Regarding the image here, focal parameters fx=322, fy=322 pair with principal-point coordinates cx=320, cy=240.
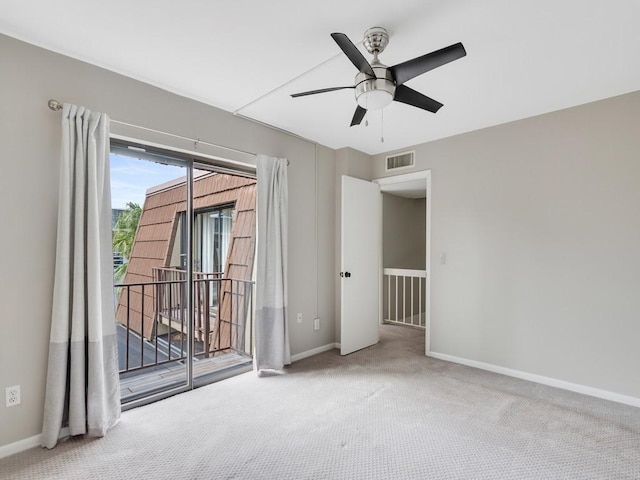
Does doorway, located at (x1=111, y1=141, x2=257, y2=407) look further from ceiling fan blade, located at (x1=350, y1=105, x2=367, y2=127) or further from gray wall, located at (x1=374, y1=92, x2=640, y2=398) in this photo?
gray wall, located at (x1=374, y1=92, x2=640, y2=398)

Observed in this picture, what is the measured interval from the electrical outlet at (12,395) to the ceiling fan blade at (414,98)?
289 cm

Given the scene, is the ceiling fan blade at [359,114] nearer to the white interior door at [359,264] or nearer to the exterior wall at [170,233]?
the white interior door at [359,264]

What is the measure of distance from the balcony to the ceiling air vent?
2.34 m

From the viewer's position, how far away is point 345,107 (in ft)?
9.45

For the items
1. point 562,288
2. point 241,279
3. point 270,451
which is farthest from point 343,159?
point 270,451

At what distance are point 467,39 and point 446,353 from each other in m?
3.04

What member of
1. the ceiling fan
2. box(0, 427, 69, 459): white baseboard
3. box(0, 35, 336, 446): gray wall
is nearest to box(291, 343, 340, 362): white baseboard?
box(0, 427, 69, 459): white baseboard

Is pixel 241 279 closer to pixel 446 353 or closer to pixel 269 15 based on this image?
pixel 446 353

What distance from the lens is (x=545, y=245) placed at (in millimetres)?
A: 2965

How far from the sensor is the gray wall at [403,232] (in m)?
5.50

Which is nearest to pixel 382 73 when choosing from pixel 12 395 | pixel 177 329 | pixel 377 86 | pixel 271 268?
pixel 377 86

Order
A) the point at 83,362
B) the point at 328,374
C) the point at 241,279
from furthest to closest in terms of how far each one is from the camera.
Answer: the point at 241,279
the point at 328,374
the point at 83,362

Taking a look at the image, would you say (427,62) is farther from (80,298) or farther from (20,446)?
(20,446)

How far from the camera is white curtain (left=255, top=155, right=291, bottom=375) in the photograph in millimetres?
3156
